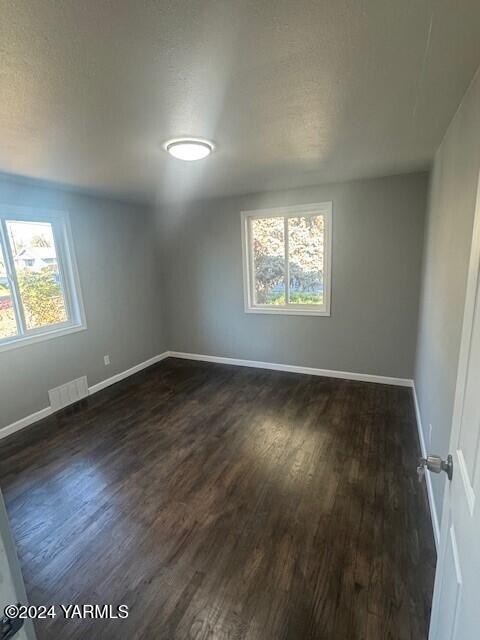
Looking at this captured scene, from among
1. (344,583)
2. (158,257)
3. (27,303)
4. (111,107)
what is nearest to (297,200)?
(158,257)

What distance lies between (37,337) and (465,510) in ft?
12.1

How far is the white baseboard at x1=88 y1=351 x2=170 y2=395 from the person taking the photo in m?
3.92

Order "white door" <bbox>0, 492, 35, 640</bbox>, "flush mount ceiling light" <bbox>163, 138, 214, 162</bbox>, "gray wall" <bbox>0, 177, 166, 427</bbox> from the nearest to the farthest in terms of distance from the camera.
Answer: "white door" <bbox>0, 492, 35, 640</bbox> → "flush mount ceiling light" <bbox>163, 138, 214, 162</bbox> → "gray wall" <bbox>0, 177, 166, 427</bbox>

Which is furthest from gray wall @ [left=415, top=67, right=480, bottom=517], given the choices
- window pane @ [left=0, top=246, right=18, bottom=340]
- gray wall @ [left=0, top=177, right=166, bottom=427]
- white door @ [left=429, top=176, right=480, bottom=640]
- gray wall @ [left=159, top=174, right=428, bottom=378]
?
window pane @ [left=0, top=246, right=18, bottom=340]

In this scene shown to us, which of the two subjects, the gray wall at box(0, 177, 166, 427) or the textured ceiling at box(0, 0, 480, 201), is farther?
the gray wall at box(0, 177, 166, 427)

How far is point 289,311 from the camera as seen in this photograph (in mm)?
4156

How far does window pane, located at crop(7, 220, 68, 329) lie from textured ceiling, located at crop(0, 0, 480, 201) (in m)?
0.89

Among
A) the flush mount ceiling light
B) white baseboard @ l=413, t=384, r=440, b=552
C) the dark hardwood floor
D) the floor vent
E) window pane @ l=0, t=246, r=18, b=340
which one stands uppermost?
the flush mount ceiling light

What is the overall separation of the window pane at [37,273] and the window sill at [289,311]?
2388 millimetres

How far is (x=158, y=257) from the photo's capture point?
15.9 ft

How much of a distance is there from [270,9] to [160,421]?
315 centimetres

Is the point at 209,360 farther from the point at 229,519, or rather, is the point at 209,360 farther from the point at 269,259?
the point at 229,519

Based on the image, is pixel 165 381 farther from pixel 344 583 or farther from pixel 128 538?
pixel 344 583

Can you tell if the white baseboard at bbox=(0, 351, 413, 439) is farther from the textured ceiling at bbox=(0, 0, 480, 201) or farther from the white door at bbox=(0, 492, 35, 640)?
the white door at bbox=(0, 492, 35, 640)
